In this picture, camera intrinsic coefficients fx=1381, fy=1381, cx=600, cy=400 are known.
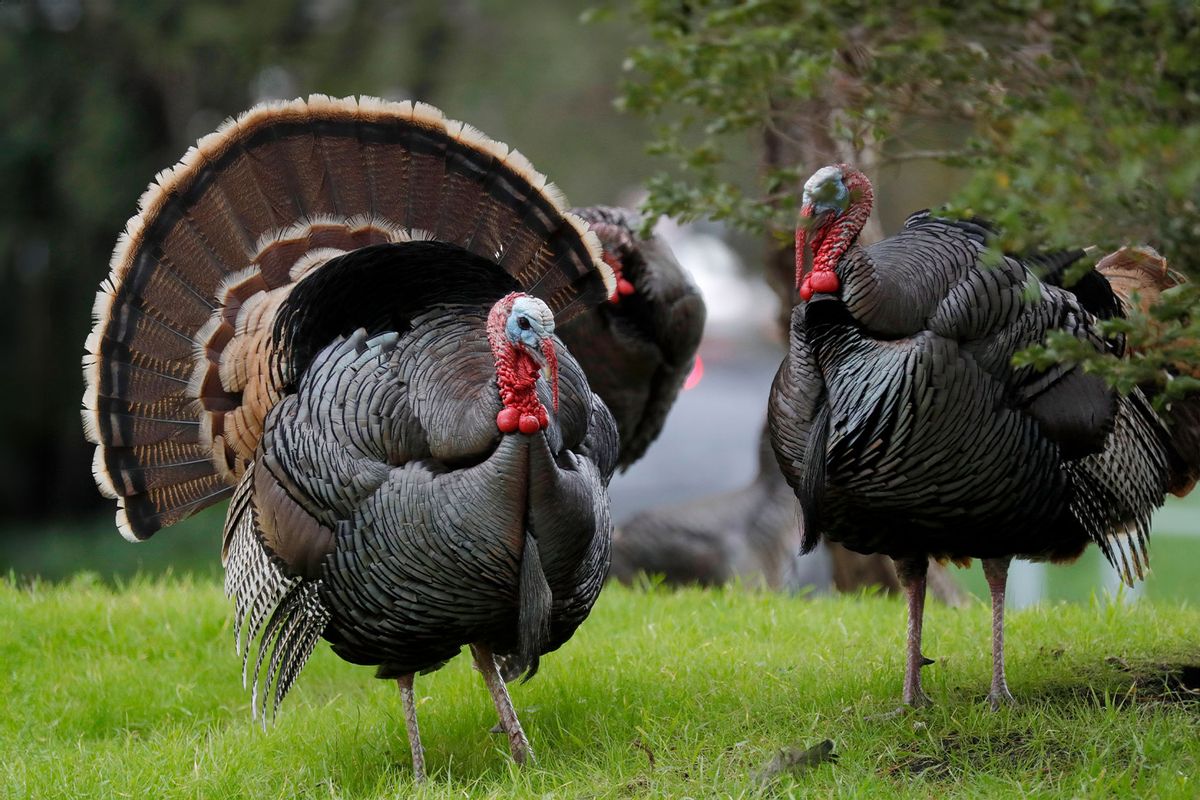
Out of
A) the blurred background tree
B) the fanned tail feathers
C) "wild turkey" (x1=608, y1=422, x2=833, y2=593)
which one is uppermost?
the blurred background tree

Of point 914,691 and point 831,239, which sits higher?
point 831,239

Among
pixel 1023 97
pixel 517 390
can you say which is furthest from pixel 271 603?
pixel 1023 97

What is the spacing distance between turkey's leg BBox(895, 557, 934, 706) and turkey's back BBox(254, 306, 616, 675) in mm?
1084

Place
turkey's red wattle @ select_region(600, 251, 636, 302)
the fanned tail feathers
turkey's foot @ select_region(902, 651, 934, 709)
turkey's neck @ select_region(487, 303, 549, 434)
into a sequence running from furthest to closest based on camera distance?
turkey's red wattle @ select_region(600, 251, 636, 302)
turkey's foot @ select_region(902, 651, 934, 709)
the fanned tail feathers
turkey's neck @ select_region(487, 303, 549, 434)

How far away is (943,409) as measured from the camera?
413 centimetres

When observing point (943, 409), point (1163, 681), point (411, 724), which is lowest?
point (1163, 681)

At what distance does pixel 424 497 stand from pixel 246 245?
1535 mm

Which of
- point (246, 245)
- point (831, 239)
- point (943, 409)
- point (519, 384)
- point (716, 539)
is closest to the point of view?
point (519, 384)

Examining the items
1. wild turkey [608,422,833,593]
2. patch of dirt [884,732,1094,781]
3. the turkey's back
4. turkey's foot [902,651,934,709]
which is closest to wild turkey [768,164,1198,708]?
turkey's foot [902,651,934,709]

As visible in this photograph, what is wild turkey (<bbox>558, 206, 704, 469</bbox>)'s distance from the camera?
6449 millimetres

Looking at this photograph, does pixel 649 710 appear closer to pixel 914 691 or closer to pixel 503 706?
pixel 503 706

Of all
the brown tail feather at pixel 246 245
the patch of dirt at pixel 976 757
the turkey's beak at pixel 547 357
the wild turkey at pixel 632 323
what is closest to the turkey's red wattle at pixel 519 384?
the turkey's beak at pixel 547 357

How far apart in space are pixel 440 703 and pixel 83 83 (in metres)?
9.00

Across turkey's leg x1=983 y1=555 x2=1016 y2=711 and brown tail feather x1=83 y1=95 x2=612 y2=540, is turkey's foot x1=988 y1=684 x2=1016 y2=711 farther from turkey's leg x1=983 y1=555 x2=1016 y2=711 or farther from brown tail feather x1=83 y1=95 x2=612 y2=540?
brown tail feather x1=83 y1=95 x2=612 y2=540
